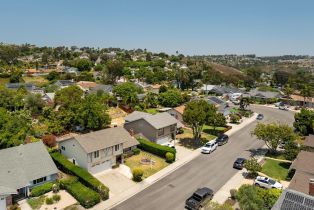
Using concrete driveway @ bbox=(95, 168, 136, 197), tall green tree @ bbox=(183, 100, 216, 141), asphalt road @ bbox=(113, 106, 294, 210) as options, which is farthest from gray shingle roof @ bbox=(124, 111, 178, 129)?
concrete driveway @ bbox=(95, 168, 136, 197)

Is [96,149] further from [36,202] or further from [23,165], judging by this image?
[36,202]

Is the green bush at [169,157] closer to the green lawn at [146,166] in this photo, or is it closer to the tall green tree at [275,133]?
the green lawn at [146,166]

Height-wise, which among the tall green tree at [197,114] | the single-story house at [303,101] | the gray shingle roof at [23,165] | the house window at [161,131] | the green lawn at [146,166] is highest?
the tall green tree at [197,114]

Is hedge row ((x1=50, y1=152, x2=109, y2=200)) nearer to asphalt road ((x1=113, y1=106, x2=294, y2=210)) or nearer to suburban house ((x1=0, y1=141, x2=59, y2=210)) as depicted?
suburban house ((x1=0, y1=141, x2=59, y2=210))

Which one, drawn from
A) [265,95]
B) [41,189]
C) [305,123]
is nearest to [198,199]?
[41,189]

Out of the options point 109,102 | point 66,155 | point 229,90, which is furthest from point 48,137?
point 229,90

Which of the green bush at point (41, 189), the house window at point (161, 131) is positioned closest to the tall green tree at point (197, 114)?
the house window at point (161, 131)
